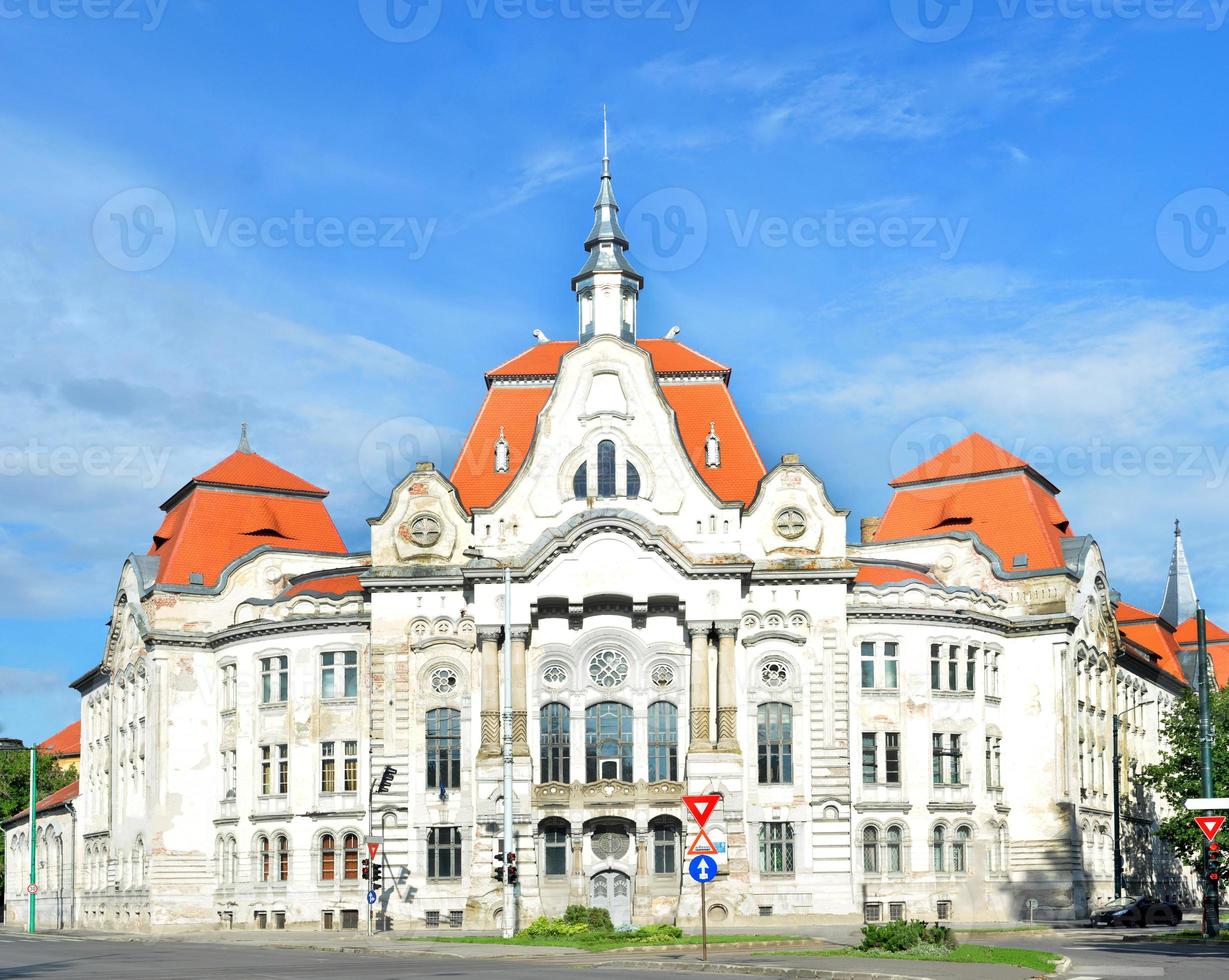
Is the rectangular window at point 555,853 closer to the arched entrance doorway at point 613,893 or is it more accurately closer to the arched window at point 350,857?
the arched entrance doorway at point 613,893

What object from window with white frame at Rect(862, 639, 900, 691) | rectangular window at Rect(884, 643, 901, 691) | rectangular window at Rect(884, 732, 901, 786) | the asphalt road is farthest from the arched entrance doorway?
the asphalt road

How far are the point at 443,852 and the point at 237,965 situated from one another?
29.0m

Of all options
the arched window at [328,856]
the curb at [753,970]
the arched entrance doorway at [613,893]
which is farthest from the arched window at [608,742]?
the curb at [753,970]

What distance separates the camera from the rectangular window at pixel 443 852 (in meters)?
68.4

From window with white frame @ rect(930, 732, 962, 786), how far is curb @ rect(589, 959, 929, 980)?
107 feet

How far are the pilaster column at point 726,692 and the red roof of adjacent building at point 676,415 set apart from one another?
685cm

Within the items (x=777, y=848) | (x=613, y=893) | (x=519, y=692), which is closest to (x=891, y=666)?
(x=777, y=848)

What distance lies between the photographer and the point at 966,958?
3656 cm

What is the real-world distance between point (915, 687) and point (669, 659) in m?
9.93

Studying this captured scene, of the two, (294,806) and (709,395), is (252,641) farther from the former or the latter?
(709,395)

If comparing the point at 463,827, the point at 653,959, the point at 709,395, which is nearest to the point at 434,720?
the point at 463,827

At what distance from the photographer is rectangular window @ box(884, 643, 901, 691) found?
7038cm

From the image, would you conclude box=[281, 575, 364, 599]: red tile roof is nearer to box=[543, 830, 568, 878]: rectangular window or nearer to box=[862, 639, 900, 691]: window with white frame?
box=[543, 830, 568, 878]: rectangular window

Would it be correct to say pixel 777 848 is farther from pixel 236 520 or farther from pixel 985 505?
pixel 236 520
